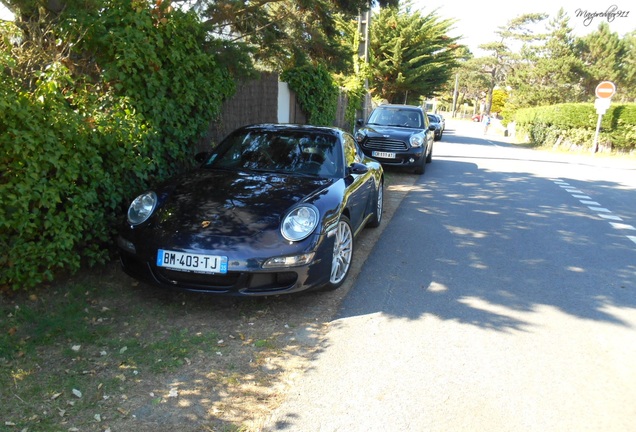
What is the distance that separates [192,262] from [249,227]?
1.73 ft

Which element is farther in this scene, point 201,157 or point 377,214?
point 377,214

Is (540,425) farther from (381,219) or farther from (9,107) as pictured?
(381,219)

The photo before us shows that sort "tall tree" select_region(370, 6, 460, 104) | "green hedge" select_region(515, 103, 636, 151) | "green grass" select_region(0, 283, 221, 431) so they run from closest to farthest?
"green grass" select_region(0, 283, 221, 431)
"green hedge" select_region(515, 103, 636, 151)
"tall tree" select_region(370, 6, 460, 104)

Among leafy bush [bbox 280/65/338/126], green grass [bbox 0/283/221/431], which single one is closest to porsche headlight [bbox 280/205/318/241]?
green grass [bbox 0/283/221/431]

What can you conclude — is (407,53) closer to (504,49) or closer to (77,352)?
(77,352)

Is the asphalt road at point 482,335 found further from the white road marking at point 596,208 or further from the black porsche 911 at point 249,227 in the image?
the black porsche 911 at point 249,227

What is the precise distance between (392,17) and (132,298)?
30.2 m

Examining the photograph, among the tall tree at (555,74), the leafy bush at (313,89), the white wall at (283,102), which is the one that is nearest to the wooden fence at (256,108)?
the white wall at (283,102)

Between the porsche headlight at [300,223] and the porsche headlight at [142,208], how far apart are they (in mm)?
1194

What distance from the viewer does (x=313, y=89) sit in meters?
11.6

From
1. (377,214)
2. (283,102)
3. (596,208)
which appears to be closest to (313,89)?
(283,102)

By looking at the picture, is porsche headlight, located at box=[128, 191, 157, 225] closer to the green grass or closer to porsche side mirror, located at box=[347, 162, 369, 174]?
the green grass

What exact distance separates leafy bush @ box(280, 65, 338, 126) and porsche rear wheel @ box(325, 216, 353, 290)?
6.57 metres

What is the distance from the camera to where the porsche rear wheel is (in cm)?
452
